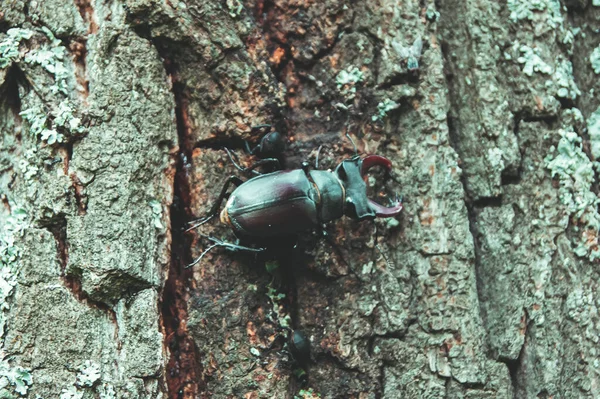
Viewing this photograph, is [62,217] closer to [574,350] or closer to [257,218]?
[257,218]

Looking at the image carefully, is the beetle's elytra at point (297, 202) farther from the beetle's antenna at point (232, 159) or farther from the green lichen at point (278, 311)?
the green lichen at point (278, 311)

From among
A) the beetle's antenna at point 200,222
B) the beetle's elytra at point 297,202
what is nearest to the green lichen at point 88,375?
the beetle's antenna at point 200,222

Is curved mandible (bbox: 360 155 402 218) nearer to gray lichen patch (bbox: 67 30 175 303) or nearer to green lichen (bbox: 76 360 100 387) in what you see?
gray lichen patch (bbox: 67 30 175 303)

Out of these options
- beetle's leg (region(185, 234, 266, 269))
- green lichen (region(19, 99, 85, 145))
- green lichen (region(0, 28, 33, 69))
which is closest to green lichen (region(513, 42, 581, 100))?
beetle's leg (region(185, 234, 266, 269))

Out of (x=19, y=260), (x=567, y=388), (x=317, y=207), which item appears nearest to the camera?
(x=19, y=260)

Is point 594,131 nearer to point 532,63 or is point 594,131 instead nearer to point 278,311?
point 532,63

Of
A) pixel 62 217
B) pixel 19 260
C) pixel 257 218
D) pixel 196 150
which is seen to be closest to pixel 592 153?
pixel 257 218
